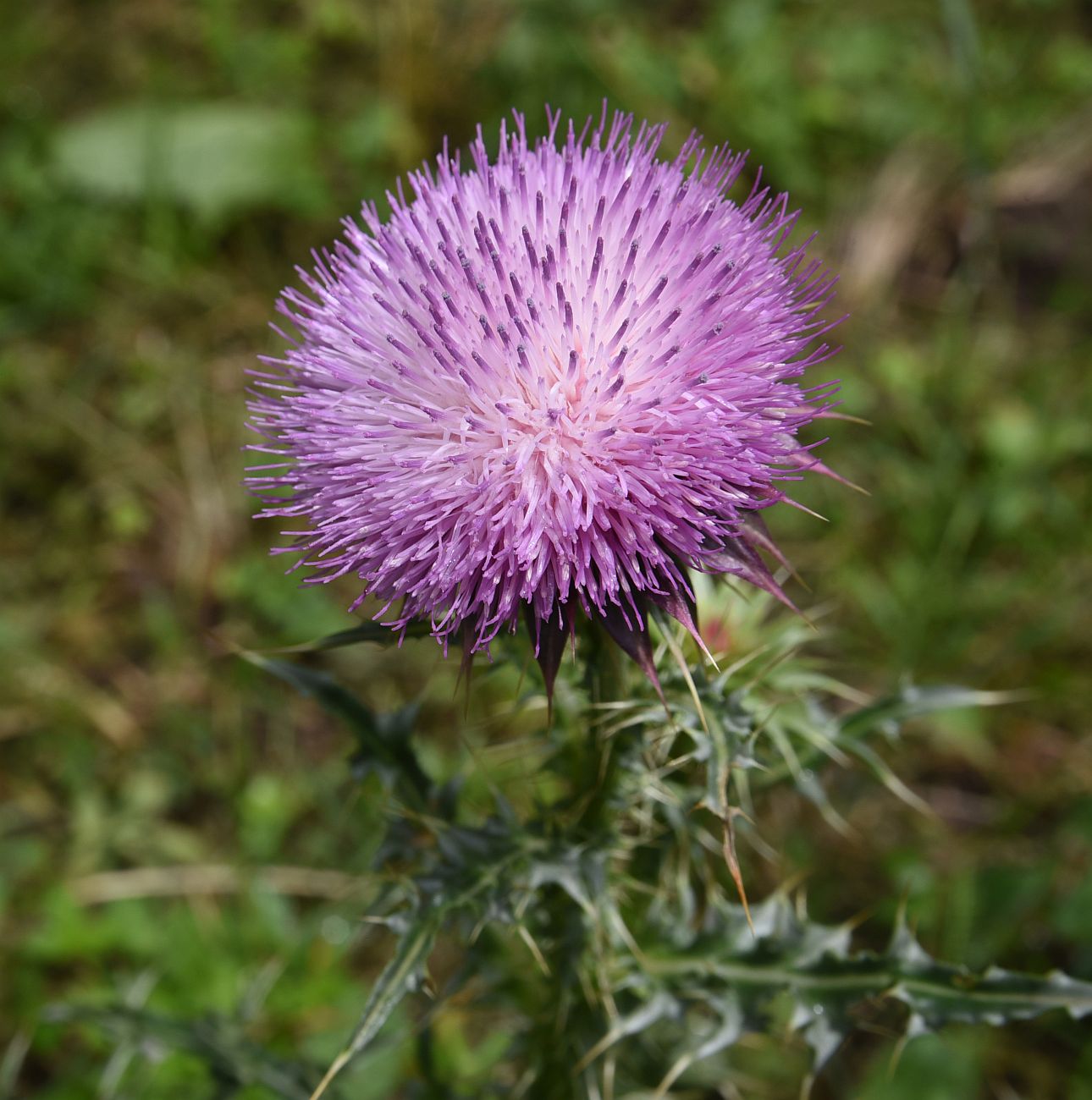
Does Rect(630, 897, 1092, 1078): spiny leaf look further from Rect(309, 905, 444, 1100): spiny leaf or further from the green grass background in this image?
the green grass background

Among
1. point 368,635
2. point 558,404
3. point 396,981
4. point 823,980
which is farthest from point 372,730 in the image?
point 823,980

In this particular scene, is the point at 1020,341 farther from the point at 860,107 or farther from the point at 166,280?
the point at 166,280

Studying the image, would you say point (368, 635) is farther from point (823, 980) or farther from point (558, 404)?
point (823, 980)

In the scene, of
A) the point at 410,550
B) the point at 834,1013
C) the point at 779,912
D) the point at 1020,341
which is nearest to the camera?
the point at 410,550

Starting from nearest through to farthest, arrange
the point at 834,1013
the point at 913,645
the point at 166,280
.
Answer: the point at 834,1013 < the point at 913,645 < the point at 166,280

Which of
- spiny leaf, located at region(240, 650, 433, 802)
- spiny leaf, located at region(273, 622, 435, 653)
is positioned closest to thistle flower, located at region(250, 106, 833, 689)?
spiny leaf, located at region(273, 622, 435, 653)

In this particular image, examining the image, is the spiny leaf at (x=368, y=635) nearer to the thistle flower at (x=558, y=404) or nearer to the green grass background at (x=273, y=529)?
the thistle flower at (x=558, y=404)

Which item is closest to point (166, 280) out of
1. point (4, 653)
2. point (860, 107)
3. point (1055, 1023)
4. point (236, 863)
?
point (4, 653)
